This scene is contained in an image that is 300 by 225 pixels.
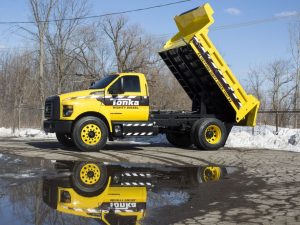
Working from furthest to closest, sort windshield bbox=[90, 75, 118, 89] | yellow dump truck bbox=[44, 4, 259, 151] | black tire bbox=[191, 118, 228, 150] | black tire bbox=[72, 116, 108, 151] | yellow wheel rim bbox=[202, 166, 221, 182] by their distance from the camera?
black tire bbox=[191, 118, 228, 150] → windshield bbox=[90, 75, 118, 89] → yellow dump truck bbox=[44, 4, 259, 151] → black tire bbox=[72, 116, 108, 151] → yellow wheel rim bbox=[202, 166, 221, 182]

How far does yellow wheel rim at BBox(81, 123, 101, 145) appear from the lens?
12.8m

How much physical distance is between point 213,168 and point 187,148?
17.4 ft

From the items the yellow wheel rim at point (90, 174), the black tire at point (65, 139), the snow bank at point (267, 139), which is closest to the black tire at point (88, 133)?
the black tire at point (65, 139)

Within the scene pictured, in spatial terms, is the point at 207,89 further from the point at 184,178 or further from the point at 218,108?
the point at 184,178

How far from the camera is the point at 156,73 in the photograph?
1485 inches

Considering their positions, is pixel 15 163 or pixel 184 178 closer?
pixel 184 178

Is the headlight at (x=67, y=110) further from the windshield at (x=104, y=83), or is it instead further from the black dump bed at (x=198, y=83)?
the black dump bed at (x=198, y=83)

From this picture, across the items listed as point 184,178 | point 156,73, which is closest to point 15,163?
point 184,178

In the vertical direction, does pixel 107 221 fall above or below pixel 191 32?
below

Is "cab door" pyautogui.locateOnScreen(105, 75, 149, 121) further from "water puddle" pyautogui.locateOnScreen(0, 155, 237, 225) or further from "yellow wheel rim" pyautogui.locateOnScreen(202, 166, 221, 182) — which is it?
"yellow wheel rim" pyautogui.locateOnScreen(202, 166, 221, 182)

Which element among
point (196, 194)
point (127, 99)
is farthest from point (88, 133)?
point (196, 194)

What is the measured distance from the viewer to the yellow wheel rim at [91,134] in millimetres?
12750

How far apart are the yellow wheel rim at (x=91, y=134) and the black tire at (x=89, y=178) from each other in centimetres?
254

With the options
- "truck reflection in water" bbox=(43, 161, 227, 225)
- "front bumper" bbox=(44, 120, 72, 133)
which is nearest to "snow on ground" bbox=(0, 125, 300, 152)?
"front bumper" bbox=(44, 120, 72, 133)
